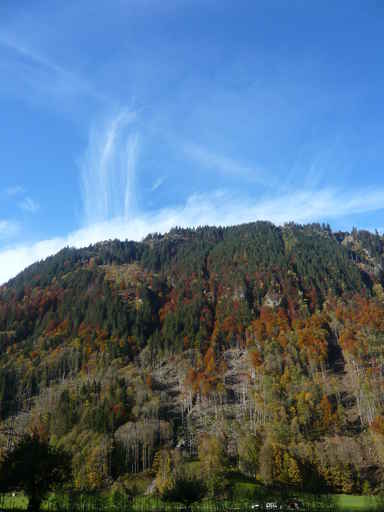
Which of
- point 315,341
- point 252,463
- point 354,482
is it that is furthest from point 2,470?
point 315,341

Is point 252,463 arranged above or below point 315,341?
below

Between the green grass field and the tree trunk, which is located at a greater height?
the tree trunk

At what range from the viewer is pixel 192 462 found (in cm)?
9831

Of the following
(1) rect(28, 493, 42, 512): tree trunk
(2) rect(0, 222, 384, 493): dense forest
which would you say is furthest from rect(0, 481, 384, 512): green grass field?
(2) rect(0, 222, 384, 493): dense forest

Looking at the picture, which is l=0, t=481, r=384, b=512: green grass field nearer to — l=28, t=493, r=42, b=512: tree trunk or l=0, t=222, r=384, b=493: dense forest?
l=28, t=493, r=42, b=512: tree trunk

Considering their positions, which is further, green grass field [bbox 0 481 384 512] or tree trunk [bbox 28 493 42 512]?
green grass field [bbox 0 481 384 512]

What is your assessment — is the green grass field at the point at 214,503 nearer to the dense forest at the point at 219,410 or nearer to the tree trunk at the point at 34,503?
the tree trunk at the point at 34,503

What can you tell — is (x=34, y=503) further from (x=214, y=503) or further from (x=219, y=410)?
(x=219, y=410)

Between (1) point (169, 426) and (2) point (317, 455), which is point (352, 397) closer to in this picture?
(2) point (317, 455)

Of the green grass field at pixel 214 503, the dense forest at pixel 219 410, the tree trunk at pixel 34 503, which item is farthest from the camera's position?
the dense forest at pixel 219 410

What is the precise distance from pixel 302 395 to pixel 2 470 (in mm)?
107719

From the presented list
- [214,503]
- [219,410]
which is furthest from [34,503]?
[219,410]

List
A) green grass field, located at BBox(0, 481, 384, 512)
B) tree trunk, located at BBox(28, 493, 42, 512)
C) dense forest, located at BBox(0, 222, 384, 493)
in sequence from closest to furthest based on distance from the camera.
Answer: tree trunk, located at BBox(28, 493, 42, 512) → green grass field, located at BBox(0, 481, 384, 512) → dense forest, located at BBox(0, 222, 384, 493)

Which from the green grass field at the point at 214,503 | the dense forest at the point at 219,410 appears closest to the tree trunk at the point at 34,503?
the green grass field at the point at 214,503
